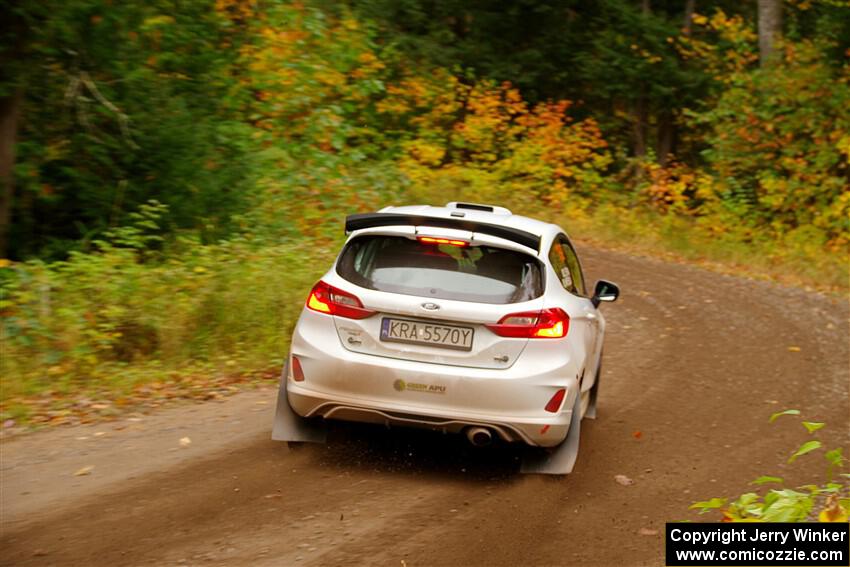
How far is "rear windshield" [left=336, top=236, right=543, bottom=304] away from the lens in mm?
6520

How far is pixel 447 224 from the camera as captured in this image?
6.74 meters

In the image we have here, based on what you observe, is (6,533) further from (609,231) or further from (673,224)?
(673,224)

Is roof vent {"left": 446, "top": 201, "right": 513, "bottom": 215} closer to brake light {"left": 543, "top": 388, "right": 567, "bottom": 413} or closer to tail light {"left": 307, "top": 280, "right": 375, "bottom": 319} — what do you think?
tail light {"left": 307, "top": 280, "right": 375, "bottom": 319}

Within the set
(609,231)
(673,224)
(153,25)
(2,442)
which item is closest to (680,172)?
(673,224)

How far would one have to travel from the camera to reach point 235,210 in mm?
13711

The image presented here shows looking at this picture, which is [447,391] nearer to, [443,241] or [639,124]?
[443,241]

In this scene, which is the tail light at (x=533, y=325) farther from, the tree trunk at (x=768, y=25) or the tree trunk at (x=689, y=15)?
the tree trunk at (x=689, y=15)

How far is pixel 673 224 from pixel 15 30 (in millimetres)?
18037

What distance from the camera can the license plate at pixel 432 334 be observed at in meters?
6.39

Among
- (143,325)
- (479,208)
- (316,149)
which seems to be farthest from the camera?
(316,149)

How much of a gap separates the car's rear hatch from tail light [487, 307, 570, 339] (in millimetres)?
33

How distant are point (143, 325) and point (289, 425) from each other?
138 inches

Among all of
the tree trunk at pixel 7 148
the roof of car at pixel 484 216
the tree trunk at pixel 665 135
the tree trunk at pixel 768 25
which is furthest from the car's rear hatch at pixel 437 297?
the tree trunk at pixel 665 135

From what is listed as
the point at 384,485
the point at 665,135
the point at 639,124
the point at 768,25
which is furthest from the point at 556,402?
the point at 665,135
